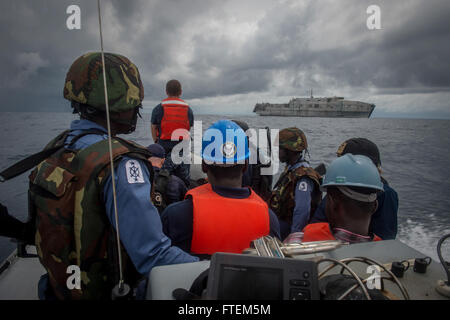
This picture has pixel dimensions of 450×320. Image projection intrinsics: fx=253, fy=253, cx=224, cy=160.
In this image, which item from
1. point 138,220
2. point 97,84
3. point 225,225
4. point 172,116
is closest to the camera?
point 138,220

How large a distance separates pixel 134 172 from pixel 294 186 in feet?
8.10

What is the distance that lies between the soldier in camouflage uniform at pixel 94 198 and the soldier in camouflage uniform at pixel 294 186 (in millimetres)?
2089

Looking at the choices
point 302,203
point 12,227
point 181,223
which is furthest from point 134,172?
point 302,203

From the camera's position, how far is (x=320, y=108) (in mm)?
68750

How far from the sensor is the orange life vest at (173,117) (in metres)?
4.62

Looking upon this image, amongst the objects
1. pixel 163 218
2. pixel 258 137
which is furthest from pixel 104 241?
pixel 258 137

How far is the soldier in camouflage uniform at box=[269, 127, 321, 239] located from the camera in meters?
3.02

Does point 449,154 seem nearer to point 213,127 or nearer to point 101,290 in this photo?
point 213,127

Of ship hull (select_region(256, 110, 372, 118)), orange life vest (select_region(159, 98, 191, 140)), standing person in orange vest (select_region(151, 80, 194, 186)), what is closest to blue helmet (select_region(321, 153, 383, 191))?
standing person in orange vest (select_region(151, 80, 194, 186))

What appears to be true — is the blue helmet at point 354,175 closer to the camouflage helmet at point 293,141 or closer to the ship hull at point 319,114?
the camouflage helmet at point 293,141

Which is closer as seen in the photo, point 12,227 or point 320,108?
point 12,227

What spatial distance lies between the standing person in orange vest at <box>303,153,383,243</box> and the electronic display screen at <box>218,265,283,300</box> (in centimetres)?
99

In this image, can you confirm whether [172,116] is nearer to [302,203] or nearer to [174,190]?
[174,190]
